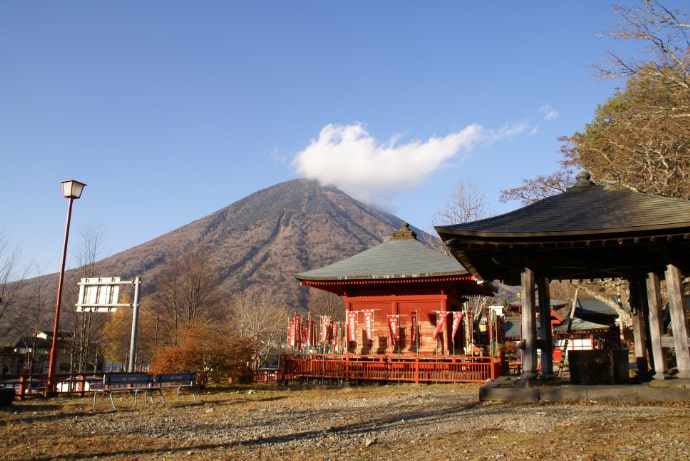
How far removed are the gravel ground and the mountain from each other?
91.4 m

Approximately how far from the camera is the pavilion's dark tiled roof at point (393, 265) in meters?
20.5

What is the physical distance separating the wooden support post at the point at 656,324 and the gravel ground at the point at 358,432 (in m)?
1.41

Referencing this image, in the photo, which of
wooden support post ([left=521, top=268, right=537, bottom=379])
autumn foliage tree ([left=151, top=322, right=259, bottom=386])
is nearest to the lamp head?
autumn foliage tree ([left=151, top=322, right=259, bottom=386])

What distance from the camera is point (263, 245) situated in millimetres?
151625

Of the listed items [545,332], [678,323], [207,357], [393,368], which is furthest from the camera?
[393,368]

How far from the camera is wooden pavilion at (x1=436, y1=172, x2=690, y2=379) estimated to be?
10461 millimetres

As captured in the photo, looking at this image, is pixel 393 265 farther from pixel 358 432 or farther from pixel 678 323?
pixel 358 432

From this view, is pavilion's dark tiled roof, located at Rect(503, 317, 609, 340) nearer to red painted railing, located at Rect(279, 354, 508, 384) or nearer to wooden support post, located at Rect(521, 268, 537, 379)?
red painted railing, located at Rect(279, 354, 508, 384)

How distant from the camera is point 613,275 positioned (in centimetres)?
1326

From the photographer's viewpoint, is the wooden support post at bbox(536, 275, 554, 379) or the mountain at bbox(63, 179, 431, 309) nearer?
the wooden support post at bbox(536, 275, 554, 379)


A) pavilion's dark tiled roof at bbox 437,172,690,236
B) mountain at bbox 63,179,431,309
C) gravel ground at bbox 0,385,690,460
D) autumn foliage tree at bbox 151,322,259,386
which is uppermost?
mountain at bbox 63,179,431,309

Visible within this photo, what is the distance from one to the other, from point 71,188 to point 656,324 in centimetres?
1653

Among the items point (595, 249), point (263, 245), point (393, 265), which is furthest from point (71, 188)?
point (263, 245)

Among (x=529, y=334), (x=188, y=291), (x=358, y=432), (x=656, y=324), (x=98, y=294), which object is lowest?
(x=358, y=432)
